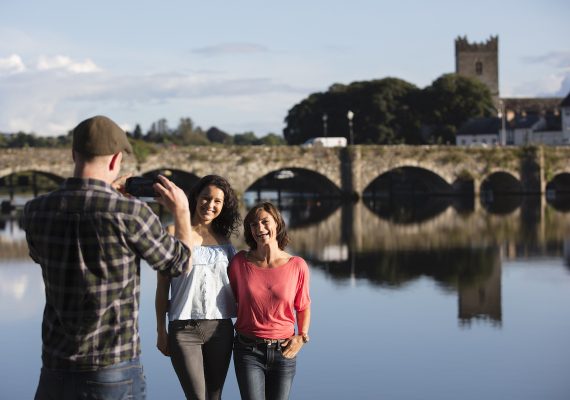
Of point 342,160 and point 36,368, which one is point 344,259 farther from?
point 342,160

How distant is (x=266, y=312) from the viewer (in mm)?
4625

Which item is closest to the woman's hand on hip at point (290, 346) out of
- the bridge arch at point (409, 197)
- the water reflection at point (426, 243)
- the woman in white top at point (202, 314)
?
the woman in white top at point (202, 314)

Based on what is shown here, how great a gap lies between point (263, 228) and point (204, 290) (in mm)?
433

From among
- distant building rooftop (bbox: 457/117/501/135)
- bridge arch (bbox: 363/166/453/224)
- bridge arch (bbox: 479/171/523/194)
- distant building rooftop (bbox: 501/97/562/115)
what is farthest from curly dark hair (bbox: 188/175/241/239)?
distant building rooftop (bbox: 501/97/562/115)

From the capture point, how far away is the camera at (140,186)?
12.1 ft

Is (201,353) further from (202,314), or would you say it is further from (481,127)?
(481,127)

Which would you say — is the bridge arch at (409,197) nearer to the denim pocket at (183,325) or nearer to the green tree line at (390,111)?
the green tree line at (390,111)

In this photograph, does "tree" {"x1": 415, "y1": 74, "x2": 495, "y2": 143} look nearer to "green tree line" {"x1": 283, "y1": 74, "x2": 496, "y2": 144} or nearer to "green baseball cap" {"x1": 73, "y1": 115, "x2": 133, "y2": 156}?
"green tree line" {"x1": 283, "y1": 74, "x2": 496, "y2": 144}

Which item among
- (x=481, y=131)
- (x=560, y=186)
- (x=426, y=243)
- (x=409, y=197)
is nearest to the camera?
(x=426, y=243)

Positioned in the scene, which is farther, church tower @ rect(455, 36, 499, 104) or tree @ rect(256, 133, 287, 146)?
tree @ rect(256, 133, 287, 146)

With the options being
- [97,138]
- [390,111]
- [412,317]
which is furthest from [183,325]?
[390,111]

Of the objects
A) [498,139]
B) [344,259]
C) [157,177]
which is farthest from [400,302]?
[498,139]

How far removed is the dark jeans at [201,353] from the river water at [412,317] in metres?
3.66

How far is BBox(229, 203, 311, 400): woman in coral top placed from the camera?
461 centimetres
